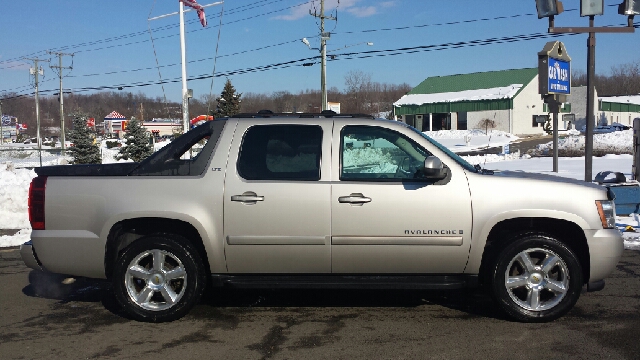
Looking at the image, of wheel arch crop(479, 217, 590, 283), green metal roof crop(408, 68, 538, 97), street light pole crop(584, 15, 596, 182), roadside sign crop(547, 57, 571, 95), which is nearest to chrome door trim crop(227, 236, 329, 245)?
wheel arch crop(479, 217, 590, 283)

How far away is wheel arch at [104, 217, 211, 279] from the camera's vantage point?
205 inches

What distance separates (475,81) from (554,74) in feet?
184

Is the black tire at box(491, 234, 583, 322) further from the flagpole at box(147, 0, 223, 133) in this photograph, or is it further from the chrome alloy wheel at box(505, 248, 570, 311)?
the flagpole at box(147, 0, 223, 133)

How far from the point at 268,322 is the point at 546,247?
8.37 feet

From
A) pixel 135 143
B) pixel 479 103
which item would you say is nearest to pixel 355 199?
pixel 135 143

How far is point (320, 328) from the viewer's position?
198 inches

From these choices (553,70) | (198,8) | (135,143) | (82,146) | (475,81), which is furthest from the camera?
(475,81)

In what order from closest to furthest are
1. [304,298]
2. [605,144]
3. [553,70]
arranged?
[304,298] < [553,70] < [605,144]

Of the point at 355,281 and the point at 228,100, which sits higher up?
the point at 228,100

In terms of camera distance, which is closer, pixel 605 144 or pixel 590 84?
pixel 590 84

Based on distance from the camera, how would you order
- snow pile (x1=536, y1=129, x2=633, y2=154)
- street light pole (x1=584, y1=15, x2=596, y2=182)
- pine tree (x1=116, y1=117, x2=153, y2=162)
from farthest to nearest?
pine tree (x1=116, y1=117, x2=153, y2=162), snow pile (x1=536, y1=129, x2=633, y2=154), street light pole (x1=584, y1=15, x2=596, y2=182)

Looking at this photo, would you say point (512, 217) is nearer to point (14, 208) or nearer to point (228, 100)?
point (14, 208)

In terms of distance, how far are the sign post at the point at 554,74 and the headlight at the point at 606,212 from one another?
9.57m

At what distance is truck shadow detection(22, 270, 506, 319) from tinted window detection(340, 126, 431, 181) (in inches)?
56.5
